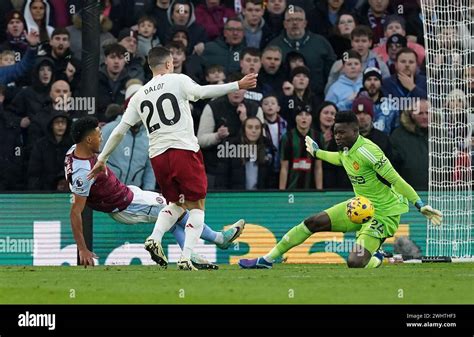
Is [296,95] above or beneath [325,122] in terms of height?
above

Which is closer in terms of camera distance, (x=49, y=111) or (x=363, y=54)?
(x=49, y=111)

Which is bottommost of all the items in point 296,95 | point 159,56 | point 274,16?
point 296,95

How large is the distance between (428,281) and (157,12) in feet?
28.9

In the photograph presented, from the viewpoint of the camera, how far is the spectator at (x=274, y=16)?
69.6 ft

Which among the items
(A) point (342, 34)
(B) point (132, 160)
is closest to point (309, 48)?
(A) point (342, 34)

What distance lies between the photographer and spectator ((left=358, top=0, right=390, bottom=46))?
21453 mm

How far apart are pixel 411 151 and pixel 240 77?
2785 millimetres

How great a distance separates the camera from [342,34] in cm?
2112

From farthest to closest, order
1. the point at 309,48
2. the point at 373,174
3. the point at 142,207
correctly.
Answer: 1. the point at 309,48
2. the point at 142,207
3. the point at 373,174

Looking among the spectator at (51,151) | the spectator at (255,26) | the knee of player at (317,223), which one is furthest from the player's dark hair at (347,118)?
the spectator at (51,151)

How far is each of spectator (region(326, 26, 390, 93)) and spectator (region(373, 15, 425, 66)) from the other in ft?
0.85

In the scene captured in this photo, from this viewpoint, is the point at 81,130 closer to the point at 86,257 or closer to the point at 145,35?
the point at 86,257

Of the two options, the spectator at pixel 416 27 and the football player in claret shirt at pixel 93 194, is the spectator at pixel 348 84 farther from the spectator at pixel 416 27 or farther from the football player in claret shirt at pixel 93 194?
the football player in claret shirt at pixel 93 194

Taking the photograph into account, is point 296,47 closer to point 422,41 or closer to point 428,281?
point 422,41
